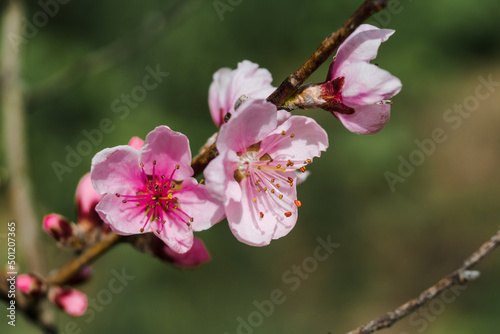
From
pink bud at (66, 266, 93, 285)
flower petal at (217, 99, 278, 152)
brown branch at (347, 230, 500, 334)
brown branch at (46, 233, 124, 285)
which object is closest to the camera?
brown branch at (347, 230, 500, 334)

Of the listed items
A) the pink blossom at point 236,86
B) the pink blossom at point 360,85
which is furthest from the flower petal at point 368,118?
the pink blossom at point 236,86

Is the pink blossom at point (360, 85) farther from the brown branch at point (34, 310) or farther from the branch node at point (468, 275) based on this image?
the brown branch at point (34, 310)

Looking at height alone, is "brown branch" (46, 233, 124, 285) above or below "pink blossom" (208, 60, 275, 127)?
below

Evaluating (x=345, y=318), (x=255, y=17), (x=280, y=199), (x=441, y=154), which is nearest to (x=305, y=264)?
(x=345, y=318)

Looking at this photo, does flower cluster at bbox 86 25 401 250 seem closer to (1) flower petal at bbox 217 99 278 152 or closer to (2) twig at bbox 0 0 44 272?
Answer: (1) flower petal at bbox 217 99 278 152

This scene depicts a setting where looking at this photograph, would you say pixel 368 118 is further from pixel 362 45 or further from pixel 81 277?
pixel 81 277

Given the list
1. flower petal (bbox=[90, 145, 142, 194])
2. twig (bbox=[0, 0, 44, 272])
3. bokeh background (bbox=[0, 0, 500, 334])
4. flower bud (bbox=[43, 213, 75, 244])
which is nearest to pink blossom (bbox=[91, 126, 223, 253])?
flower petal (bbox=[90, 145, 142, 194])

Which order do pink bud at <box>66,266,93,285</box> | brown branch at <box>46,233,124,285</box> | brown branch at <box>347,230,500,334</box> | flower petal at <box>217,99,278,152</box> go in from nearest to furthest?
brown branch at <box>347,230,500,334</box>
flower petal at <box>217,99,278,152</box>
brown branch at <box>46,233,124,285</box>
pink bud at <box>66,266,93,285</box>
